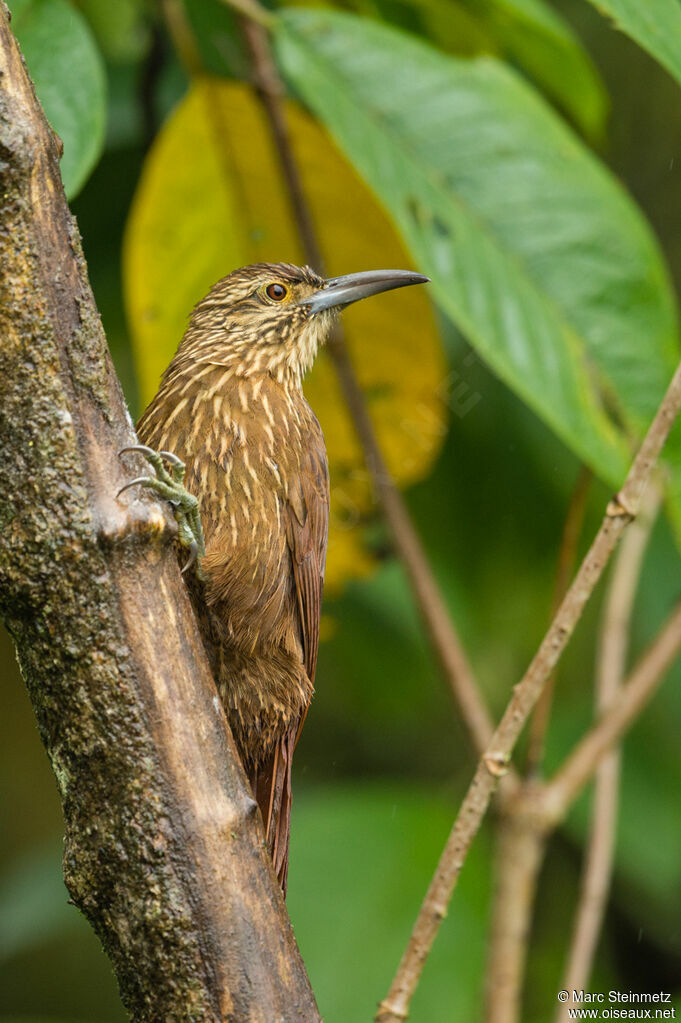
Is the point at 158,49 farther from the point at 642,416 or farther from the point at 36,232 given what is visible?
the point at 36,232

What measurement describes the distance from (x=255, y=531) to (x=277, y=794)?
483mm

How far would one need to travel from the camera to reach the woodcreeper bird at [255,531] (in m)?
1.87

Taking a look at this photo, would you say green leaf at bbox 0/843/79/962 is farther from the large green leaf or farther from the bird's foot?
the large green leaf

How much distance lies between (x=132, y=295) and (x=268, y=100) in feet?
1.74

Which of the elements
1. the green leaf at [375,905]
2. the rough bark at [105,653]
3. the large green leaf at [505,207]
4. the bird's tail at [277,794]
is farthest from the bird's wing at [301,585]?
the green leaf at [375,905]

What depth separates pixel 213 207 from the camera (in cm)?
266

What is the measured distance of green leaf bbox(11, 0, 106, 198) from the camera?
77.2 inches

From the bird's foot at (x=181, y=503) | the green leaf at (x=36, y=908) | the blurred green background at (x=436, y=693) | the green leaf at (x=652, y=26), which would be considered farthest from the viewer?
the green leaf at (x=36, y=908)

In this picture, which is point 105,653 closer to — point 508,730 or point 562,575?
point 508,730

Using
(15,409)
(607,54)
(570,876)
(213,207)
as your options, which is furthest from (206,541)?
(607,54)

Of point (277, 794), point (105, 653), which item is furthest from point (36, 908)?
point (105, 653)

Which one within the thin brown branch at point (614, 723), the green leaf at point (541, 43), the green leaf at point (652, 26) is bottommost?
the thin brown branch at point (614, 723)

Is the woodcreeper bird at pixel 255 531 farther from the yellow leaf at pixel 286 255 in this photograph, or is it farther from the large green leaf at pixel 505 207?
the yellow leaf at pixel 286 255

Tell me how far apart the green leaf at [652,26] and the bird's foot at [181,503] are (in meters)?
0.97
